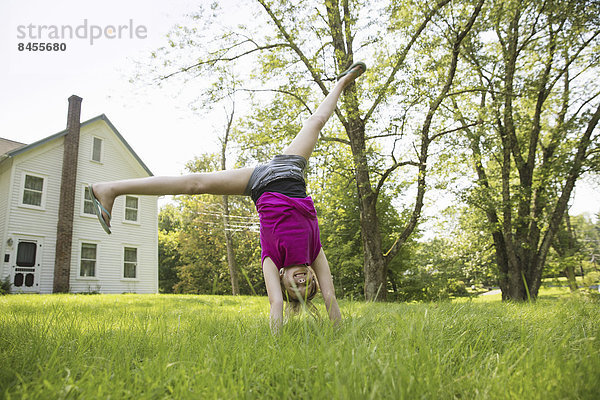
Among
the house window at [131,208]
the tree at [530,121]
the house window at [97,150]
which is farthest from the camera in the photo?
the house window at [131,208]

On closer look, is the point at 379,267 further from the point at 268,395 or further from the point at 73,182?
the point at 73,182

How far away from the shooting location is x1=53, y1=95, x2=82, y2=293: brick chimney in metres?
14.7

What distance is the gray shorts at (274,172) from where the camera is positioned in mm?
3146

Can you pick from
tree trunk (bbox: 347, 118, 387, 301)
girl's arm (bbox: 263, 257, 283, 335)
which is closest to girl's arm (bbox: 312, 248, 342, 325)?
girl's arm (bbox: 263, 257, 283, 335)

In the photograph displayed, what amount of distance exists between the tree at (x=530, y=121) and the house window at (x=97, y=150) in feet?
53.7

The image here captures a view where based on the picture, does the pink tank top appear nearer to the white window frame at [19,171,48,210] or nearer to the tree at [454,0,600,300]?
the tree at [454,0,600,300]

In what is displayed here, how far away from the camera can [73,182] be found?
15.9 metres

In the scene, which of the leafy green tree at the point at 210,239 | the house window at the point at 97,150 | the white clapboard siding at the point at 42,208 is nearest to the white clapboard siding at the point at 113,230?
the house window at the point at 97,150

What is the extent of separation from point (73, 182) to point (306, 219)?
1649cm

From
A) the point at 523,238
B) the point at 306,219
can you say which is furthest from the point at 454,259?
the point at 306,219

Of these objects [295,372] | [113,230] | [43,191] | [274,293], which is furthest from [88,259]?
[295,372]

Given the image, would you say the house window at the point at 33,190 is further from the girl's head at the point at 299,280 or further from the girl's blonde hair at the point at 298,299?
the girl's head at the point at 299,280

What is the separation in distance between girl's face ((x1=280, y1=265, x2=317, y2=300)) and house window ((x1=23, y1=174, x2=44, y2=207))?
1672 centimetres

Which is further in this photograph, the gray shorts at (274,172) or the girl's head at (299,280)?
the gray shorts at (274,172)
